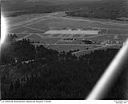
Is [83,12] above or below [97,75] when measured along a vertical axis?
above

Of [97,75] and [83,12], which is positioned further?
[83,12]

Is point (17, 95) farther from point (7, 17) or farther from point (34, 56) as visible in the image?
point (7, 17)

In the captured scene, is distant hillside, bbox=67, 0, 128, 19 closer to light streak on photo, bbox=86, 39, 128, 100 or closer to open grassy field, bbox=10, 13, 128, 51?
open grassy field, bbox=10, 13, 128, 51

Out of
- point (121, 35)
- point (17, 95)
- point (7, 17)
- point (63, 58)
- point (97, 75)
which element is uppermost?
point (7, 17)

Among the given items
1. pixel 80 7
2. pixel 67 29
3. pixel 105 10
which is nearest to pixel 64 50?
pixel 67 29

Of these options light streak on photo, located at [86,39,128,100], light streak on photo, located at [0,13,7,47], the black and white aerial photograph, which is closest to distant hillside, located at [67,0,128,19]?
the black and white aerial photograph

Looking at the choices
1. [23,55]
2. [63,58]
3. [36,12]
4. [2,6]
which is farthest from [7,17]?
[63,58]
